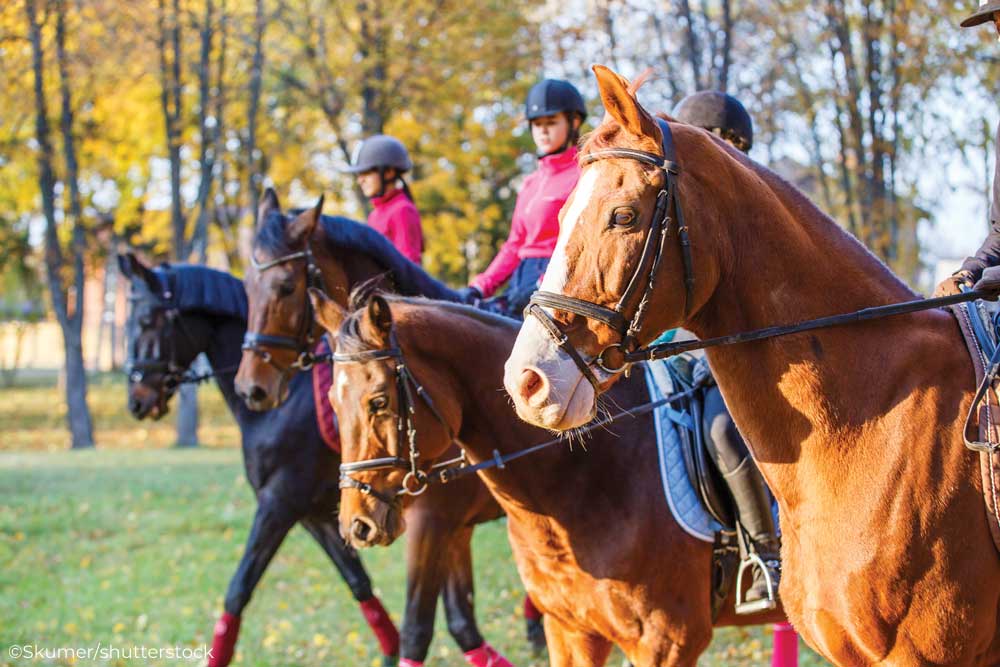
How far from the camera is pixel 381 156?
24.1 feet

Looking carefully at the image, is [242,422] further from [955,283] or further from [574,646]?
[955,283]

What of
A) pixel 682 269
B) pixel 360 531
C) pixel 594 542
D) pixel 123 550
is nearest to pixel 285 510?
pixel 360 531

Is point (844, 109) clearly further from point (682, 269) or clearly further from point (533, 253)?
point (682, 269)

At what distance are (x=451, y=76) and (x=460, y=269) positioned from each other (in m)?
4.80

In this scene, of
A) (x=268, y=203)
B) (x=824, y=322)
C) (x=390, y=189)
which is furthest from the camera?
(x=390, y=189)

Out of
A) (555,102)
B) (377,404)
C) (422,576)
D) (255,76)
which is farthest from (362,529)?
(255,76)

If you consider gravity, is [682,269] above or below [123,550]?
above

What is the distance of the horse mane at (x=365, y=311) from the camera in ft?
14.5

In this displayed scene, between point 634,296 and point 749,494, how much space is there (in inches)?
75.6

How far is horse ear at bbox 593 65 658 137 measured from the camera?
8.88 feet

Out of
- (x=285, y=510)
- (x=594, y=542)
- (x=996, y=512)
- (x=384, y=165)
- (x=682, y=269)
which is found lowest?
(x=285, y=510)

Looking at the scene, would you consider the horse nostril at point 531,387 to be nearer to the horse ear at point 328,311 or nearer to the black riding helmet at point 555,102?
the horse ear at point 328,311

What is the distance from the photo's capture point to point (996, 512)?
2818 mm

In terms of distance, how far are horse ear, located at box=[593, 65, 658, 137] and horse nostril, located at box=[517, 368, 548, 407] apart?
2.54 ft
